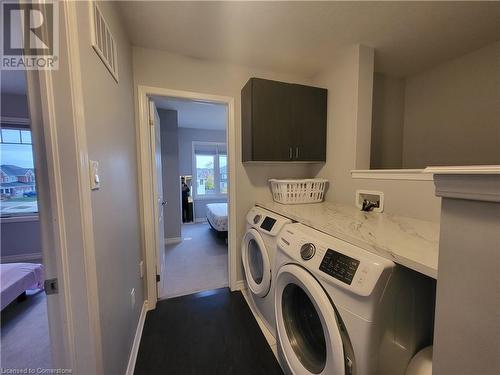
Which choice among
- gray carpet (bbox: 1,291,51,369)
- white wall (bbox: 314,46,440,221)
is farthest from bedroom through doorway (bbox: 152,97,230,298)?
white wall (bbox: 314,46,440,221)

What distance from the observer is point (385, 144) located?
2.26m

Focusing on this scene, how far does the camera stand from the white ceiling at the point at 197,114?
316 cm

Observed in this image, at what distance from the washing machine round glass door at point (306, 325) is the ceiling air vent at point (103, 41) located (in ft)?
4.62

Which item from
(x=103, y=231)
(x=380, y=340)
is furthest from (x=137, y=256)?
(x=380, y=340)

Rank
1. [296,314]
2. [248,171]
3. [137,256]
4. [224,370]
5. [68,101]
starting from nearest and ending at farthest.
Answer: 1. [68,101]
2. [296,314]
3. [224,370]
4. [137,256]
5. [248,171]

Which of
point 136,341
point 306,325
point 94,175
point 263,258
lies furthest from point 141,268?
point 306,325

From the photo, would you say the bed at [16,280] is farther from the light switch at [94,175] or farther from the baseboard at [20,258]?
the light switch at [94,175]

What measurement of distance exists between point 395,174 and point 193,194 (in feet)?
14.6

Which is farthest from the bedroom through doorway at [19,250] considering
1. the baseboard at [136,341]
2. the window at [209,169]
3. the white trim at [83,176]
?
the window at [209,169]

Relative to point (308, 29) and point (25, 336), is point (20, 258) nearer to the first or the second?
point (25, 336)

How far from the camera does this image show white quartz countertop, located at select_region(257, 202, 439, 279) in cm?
66

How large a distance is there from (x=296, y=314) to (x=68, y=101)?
4.80ft

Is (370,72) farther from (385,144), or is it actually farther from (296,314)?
(296,314)

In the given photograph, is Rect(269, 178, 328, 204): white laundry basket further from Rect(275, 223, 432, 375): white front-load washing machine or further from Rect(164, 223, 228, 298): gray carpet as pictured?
Rect(164, 223, 228, 298): gray carpet
